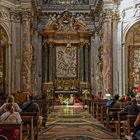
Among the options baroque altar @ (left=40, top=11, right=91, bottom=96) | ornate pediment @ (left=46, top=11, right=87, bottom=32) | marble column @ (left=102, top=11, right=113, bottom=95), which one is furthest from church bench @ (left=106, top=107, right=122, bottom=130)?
ornate pediment @ (left=46, top=11, right=87, bottom=32)

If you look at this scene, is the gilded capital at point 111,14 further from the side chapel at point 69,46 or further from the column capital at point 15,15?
the column capital at point 15,15

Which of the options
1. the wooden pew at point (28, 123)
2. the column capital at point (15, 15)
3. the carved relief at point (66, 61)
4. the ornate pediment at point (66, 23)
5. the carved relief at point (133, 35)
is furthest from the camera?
the carved relief at point (66, 61)

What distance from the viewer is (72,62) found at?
105 feet

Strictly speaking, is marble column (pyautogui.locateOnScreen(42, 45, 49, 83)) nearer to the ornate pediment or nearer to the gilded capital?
the ornate pediment

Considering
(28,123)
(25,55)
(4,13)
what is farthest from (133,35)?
(28,123)

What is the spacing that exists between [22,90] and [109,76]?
525cm

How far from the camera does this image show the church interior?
528 inches

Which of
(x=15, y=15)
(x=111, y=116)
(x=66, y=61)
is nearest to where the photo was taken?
(x=111, y=116)

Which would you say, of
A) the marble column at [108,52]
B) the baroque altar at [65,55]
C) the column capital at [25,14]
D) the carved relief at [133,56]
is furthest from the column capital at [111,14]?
the baroque altar at [65,55]

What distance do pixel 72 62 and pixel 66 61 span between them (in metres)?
0.52

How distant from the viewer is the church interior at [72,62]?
13406 mm

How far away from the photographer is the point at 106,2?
23359mm

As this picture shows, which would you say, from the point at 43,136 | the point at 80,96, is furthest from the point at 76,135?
the point at 80,96

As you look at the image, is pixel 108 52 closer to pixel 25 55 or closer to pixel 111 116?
pixel 25 55
